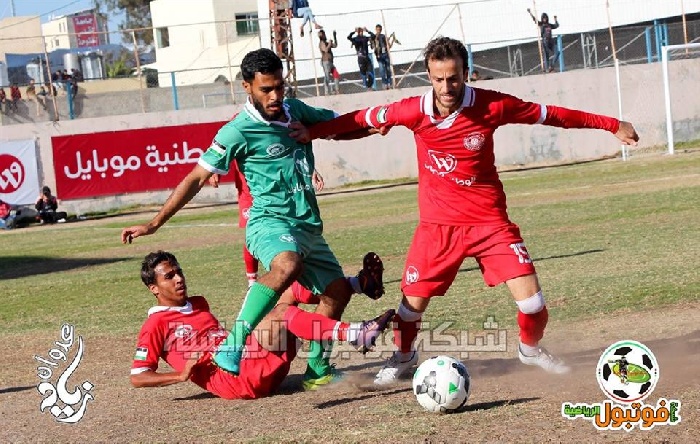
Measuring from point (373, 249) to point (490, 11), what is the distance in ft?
76.9

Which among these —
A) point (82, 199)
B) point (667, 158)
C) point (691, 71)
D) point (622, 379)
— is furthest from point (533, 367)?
point (691, 71)

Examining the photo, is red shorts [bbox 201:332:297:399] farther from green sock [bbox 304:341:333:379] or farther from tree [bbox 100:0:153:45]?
tree [bbox 100:0:153:45]

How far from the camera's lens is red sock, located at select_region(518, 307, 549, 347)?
24.0 feet

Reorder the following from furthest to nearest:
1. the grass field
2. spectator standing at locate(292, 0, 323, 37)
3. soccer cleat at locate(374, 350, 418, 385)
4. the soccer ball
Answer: spectator standing at locate(292, 0, 323, 37)
the grass field
soccer cleat at locate(374, 350, 418, 385)
the soccer ball

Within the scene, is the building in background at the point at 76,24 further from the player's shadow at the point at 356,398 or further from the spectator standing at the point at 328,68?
the player's shadow at the point at 356,398

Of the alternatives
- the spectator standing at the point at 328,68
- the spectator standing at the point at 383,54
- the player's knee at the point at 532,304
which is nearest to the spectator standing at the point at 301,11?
the spectator standing at the point at 328,68

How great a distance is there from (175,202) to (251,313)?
0.88 meters

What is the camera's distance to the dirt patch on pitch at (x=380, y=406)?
6008mm

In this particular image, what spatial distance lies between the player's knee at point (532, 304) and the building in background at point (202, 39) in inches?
1044

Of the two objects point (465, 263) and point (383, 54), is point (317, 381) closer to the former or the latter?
point (465, 263)

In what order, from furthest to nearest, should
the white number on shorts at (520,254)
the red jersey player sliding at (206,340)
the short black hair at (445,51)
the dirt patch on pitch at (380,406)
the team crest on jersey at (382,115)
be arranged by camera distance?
the team crest on jersey at (382,115), the red jersey player sliding at (206,340), the white number on shorts at (520,254), the short black hair at (445,51), the dirt patch on pitch at (380,406)

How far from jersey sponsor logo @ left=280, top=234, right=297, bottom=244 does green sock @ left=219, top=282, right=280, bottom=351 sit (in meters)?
0.33

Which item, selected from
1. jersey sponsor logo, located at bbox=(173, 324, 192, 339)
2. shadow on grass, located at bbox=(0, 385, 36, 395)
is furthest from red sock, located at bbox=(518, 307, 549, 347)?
shadow on grass, located at bbox=(0, 385, 36, 395)

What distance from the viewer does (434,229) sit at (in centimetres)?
739
